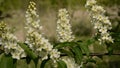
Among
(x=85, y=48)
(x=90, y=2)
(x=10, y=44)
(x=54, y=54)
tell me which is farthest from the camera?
(x=90, y=2)

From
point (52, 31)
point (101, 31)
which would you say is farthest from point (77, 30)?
point (101, 31)

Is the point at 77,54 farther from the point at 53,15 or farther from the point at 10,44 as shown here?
the point at 53,15

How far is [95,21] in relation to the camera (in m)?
2.35

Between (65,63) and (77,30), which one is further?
(77,30)

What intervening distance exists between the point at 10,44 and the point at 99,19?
557mm

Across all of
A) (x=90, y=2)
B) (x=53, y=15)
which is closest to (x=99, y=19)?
(x=90, y=2)

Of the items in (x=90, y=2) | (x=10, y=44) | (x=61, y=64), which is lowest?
(x=61, y=64)

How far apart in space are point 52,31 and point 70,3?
123 centimetres

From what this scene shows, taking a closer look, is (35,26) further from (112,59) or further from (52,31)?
(52,31)

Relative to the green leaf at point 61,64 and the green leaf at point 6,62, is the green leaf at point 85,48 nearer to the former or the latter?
the green leaf at point 61,64

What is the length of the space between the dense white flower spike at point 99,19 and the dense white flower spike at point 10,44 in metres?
0.48

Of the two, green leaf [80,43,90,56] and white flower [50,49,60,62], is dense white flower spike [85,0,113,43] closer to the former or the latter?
green leaf [80,43,90,56]

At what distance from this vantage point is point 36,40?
6.81ft

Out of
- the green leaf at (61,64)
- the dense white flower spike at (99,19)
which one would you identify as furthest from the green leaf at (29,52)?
the dense white flower spike at (99,19)
